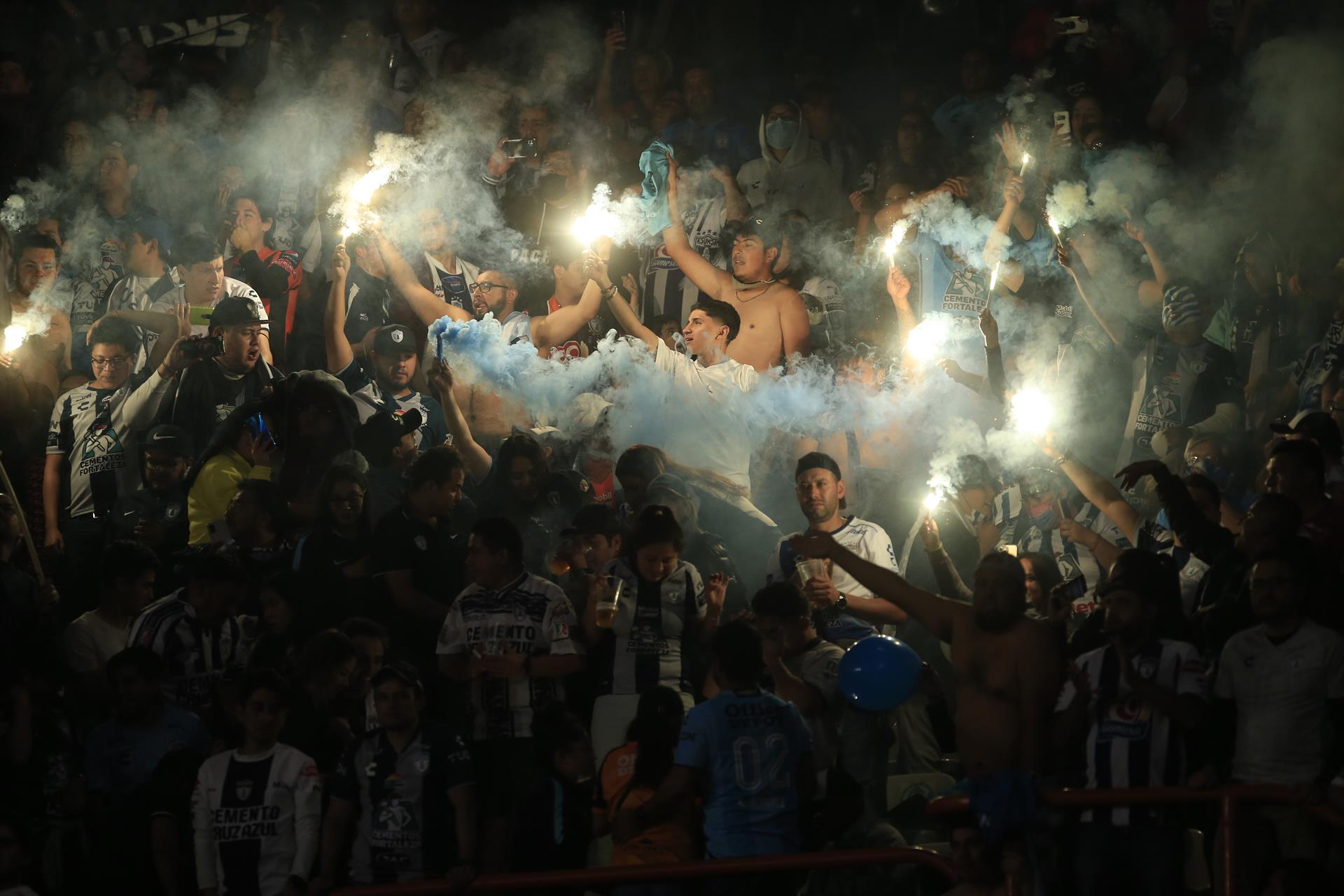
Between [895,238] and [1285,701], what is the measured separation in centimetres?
516

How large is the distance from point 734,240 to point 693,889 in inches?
219

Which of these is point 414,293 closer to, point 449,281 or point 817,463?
point 449,281

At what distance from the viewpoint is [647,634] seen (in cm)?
564

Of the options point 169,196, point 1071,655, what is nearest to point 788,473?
point 1071,655

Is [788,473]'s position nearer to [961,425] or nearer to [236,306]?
[961,425]

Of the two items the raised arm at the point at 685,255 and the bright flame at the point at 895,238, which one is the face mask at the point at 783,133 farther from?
the bright flame at the point at 895,238

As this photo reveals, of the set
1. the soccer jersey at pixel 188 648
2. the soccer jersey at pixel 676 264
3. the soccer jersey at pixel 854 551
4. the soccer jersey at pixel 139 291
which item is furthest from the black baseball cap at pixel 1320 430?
the soccer jersey at pixel 139 291

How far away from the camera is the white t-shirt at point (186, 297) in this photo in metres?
9.35

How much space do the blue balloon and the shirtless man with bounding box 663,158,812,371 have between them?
11.4 ft

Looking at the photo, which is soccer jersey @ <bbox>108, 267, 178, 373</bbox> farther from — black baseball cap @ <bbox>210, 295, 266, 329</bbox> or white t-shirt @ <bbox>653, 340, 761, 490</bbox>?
white t-shirt @ <bbox>653, 340, 761, 490</bbox>

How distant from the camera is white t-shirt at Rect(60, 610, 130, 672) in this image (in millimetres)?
6164

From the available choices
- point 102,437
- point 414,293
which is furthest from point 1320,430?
point 102,437

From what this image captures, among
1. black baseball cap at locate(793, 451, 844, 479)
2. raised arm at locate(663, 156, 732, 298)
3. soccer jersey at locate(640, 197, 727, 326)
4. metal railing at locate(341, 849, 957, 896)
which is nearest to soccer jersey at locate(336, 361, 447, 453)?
soccer jersey at locate(640, 197, 727, 326)

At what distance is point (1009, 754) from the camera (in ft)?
15.7
